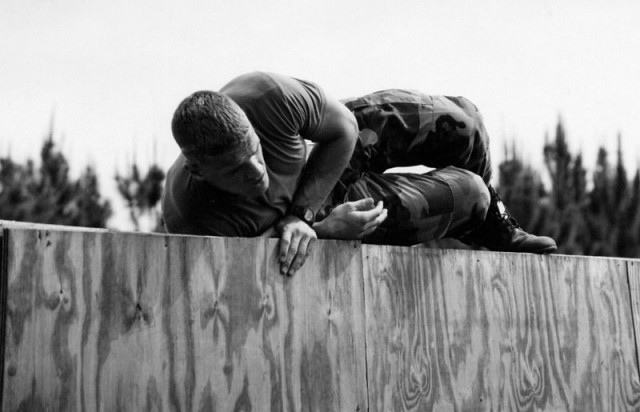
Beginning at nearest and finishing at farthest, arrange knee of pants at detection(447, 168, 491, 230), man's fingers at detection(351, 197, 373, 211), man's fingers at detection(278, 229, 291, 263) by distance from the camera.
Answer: man's fingers at detection(278, 229, 291, 263), man's fingers at detection(351, 197, 373, 211), knee of pants at detection(447, 168, 491, 230)

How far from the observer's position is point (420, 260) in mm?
2902

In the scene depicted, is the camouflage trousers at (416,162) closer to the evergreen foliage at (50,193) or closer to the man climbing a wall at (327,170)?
the man climbing a wall at (327,170)

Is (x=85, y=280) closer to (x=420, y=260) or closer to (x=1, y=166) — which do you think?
(x=420, y=260)

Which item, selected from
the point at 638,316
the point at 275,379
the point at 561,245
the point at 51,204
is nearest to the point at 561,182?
the point at 561,245

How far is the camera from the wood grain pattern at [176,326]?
2143 millimetres

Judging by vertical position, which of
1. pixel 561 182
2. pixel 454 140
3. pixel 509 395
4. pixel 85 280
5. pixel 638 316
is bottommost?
pixel 509 395

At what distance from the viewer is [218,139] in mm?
2400

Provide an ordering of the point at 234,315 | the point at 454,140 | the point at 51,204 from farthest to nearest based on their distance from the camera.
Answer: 1. the point at 51,204
2. the point at 454,140
3. the point at 234,315

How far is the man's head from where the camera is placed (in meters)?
2.40

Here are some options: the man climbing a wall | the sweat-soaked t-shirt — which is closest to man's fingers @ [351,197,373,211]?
the man climbing a wall

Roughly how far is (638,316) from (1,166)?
584 inches

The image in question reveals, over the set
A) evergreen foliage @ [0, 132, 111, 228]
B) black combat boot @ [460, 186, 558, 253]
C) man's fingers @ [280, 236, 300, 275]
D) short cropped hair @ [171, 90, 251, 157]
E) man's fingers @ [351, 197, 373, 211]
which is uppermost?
evergreen foliage @ [0, 132, 111, 228]

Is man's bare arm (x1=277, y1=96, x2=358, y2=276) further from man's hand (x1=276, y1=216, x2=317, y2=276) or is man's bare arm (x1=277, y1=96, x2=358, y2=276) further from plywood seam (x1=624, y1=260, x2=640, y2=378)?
plywood seam (x1=624, y1=260, x2=640, y2=378)

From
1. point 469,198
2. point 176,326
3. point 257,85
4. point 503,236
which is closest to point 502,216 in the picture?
point 503,236
